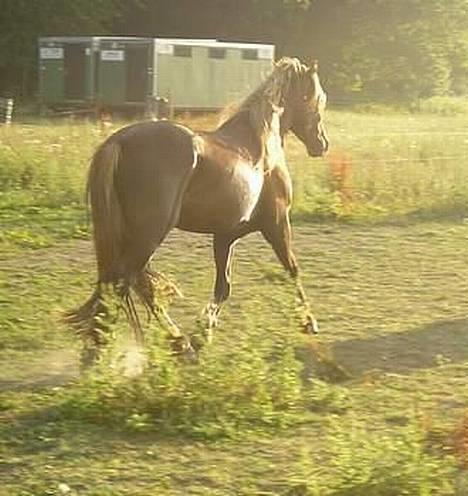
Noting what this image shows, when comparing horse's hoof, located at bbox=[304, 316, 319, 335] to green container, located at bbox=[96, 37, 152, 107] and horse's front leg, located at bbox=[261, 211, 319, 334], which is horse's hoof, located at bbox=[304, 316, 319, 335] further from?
green container, located at bbox=[96, 37, 152, 107]

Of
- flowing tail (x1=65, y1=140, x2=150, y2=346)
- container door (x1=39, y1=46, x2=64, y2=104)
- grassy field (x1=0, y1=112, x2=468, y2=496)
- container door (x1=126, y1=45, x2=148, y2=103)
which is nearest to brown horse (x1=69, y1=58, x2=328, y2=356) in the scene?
flowing tail (x1=65, y1=140, x2=150, y2=346)

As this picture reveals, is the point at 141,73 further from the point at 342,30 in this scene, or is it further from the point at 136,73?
the point at 342,30

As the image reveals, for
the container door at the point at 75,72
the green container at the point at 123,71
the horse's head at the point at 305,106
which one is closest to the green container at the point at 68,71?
the container door at the point at 75,72

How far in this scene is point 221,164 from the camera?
286 inches

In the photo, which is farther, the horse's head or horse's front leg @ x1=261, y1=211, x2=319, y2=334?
the horse's head

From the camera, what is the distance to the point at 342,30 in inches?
1929

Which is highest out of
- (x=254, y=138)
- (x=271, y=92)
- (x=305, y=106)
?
(x=271, y=92)

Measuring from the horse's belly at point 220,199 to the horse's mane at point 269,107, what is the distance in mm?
320

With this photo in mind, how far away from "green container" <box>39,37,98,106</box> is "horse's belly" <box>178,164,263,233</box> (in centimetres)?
2562

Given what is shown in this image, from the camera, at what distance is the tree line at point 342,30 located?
151 feet

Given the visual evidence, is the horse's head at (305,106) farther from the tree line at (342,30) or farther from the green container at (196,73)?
the tree line at (342,30)

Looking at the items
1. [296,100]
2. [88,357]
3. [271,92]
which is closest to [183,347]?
[88,357]

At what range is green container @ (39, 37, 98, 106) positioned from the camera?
32.9 meters

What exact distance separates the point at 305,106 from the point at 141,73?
2426cm
